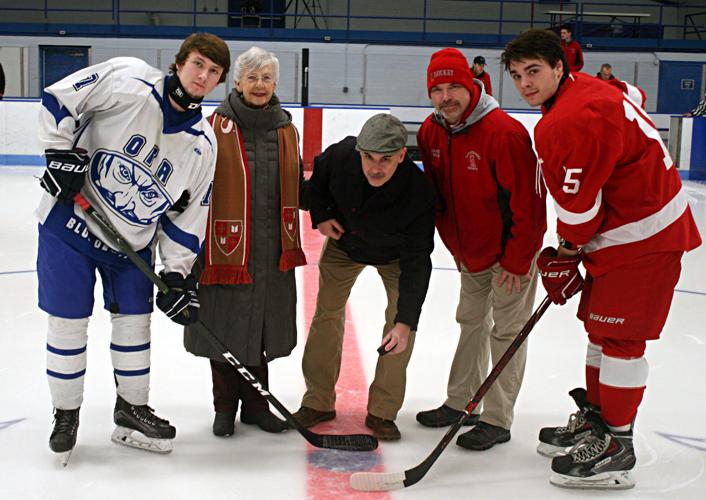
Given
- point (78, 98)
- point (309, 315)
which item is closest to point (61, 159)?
point (78, 98)

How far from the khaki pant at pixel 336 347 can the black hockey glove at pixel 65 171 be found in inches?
35.7

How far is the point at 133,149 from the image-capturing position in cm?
258

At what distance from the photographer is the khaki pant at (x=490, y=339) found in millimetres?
2910

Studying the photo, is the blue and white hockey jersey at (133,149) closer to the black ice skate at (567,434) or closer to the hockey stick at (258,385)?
the hockey stick at (258,385)

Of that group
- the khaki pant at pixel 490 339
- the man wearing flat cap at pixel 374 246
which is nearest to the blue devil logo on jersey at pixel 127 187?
the man wearing flat cap at pixel 374 246

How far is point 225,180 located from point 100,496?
1024 mm

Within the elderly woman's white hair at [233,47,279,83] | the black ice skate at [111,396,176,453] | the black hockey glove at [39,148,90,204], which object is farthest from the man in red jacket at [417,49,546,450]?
the black hockey glove at [39,148,90,204]

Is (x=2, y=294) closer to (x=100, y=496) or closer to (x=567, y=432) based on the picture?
(x=100, y=496)

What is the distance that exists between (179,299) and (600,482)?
1.35 meters

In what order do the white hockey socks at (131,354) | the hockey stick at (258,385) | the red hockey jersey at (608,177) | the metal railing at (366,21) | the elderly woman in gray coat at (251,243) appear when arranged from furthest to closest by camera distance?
the metal railing at (366,21) → the elderly woman in gray coat at (251,243) → the white hockey socks at (131,354) → the hockey stick at (258,385) → the red hockey jersey at (608,177)

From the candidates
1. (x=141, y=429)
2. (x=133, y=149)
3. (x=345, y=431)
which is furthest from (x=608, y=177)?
(x=141, y=429)

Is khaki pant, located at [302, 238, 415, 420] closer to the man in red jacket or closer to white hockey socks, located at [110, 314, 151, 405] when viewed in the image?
the man in red jacket

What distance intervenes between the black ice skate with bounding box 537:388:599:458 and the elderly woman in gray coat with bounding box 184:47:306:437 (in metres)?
0.86

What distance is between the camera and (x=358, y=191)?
2.84 m
